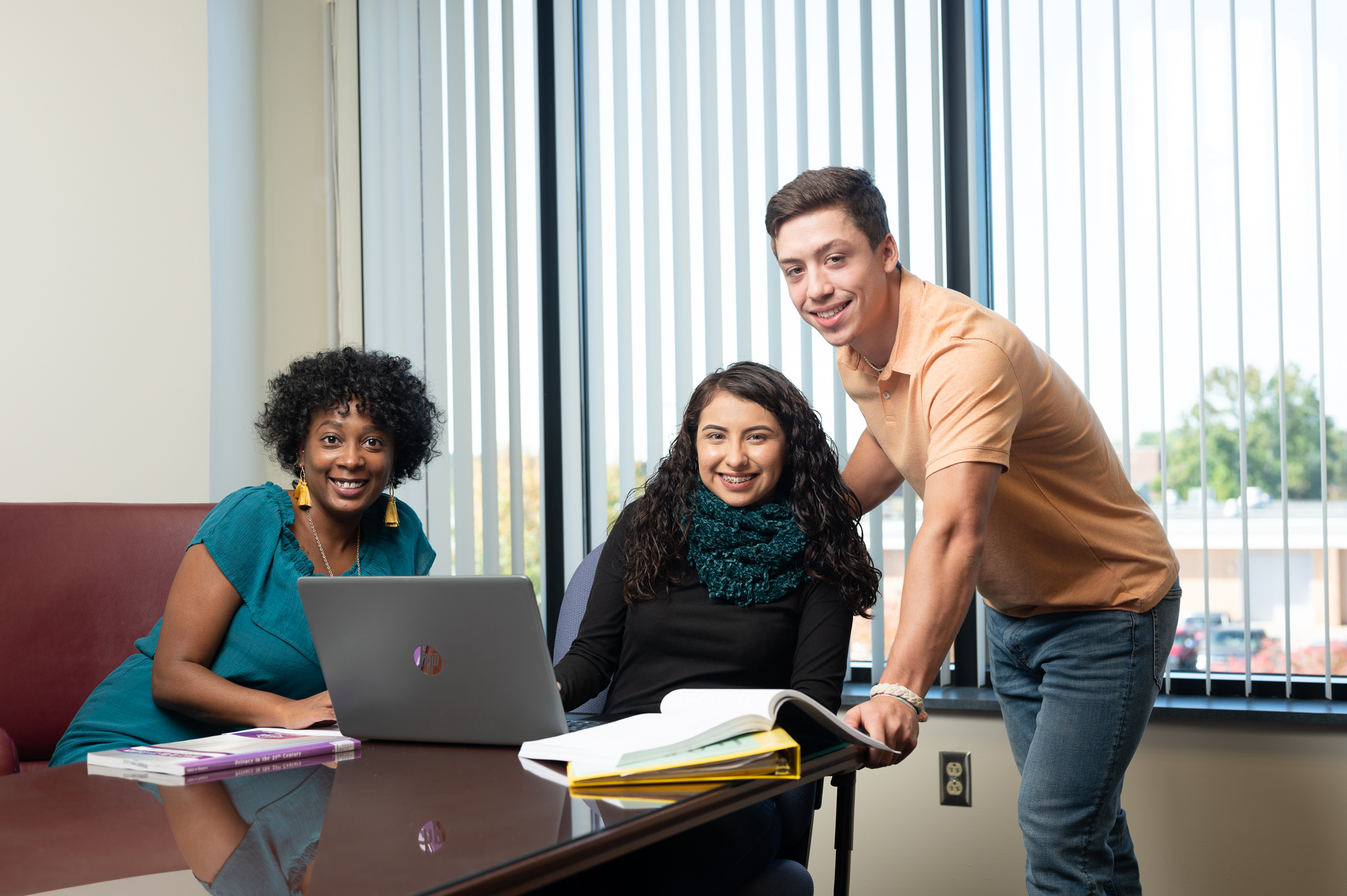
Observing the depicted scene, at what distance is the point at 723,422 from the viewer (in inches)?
67.6

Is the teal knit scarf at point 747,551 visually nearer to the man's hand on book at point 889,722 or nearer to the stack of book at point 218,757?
the man's hand on book at point 889,722

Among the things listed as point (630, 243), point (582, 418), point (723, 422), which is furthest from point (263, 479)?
point (723, 422)

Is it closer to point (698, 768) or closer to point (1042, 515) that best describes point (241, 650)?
point (698, 768)

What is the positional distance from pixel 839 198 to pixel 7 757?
1.53 metres

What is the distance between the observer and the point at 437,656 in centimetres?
116

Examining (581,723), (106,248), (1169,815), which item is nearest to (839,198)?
(581,723)

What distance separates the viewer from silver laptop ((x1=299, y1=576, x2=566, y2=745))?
109cm

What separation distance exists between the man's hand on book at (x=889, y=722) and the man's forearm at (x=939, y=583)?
0.42 ft

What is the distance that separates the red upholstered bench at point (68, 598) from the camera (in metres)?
1.84

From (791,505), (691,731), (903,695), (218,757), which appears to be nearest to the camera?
(691,731)

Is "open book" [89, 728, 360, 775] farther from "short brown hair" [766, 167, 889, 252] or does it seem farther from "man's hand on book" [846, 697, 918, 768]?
"short brown hair" [766, 167, 889, 252]

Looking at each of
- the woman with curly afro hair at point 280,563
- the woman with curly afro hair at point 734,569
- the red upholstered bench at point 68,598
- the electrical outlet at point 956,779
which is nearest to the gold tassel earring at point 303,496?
the woman with curly afro hair at point 280,563

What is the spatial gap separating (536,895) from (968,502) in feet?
2.40

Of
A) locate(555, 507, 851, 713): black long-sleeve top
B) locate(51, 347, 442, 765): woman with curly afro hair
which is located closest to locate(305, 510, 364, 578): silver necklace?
locate(51, 347, 442, 765): woman with curly afro hair
